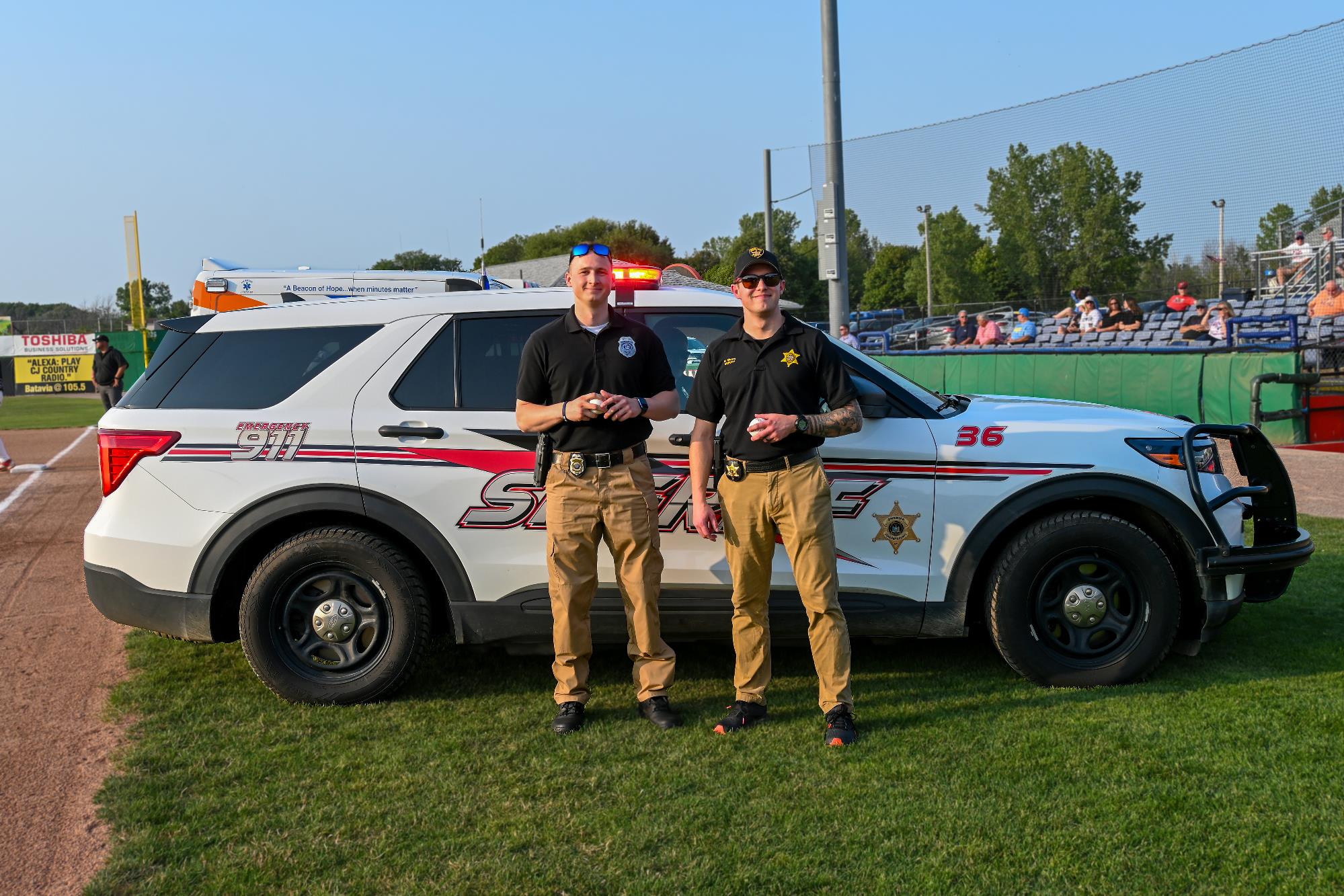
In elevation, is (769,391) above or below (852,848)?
above

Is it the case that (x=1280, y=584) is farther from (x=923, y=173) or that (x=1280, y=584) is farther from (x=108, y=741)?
(x=923, y=173)

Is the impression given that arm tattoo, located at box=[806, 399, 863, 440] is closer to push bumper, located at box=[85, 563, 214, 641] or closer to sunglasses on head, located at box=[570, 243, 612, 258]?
sunglasses on head, located at box=[570, 243, 612, 258]

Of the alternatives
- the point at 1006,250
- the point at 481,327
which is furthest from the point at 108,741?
the point at 1006,250

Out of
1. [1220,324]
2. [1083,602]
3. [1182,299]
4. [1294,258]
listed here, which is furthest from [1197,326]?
[1083,602]

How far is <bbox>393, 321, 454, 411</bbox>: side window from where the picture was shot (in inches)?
178

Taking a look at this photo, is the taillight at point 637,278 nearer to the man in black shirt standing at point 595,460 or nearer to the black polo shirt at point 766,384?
the man in black shirt standing at point 595,460

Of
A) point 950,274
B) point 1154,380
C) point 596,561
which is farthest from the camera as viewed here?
point 950,274

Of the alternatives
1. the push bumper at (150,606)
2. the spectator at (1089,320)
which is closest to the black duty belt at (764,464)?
the push bumper at (150,606)

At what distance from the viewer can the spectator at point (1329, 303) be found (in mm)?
15445

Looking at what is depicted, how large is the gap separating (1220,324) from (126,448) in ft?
47.9

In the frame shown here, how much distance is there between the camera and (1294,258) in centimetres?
1728

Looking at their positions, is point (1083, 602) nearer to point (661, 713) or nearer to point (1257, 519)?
point (1257, 519)

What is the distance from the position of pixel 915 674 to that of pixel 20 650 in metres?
4.41

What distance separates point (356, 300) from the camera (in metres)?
4.74
